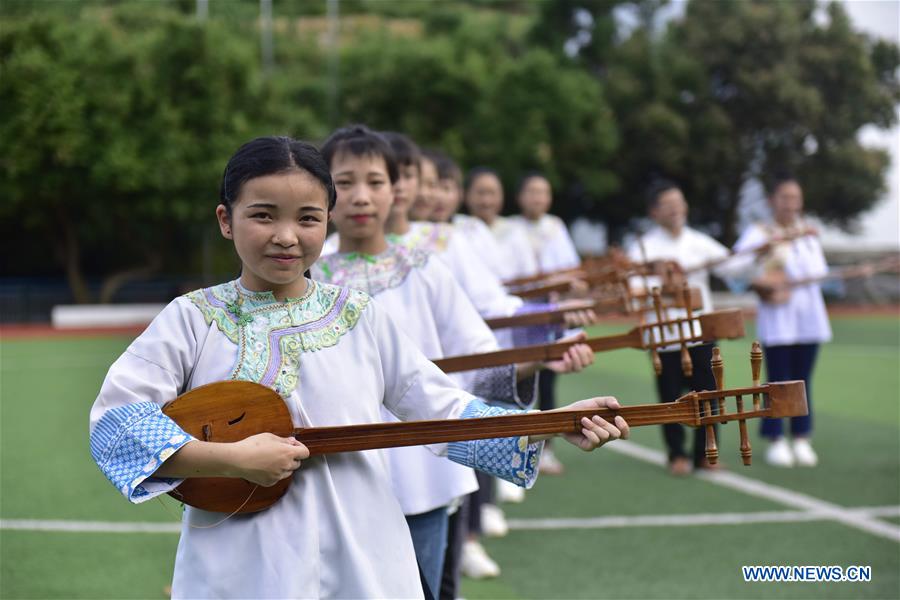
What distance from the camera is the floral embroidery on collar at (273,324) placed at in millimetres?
2309

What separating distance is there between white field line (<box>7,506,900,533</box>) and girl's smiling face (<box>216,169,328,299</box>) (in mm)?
3516

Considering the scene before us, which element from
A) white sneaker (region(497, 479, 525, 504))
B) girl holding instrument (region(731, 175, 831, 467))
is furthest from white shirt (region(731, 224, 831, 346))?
white sneaker (region(497, 479, 525, 504))

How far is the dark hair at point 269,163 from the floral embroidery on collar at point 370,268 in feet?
3.18

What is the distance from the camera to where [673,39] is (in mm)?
27906

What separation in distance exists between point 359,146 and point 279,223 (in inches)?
40.1

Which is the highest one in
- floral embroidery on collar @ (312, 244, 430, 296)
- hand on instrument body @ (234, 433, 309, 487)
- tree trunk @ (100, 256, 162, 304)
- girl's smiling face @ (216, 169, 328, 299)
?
girl's smiling face @ (216, 169, 328, 299)

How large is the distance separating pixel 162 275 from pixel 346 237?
23.8 meters

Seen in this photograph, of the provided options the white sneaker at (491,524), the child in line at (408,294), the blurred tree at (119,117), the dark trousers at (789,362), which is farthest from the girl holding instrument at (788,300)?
the blurred tree at (119,117)

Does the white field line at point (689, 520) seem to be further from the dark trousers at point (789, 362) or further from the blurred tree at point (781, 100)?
the blurred tree at point (781, 100)

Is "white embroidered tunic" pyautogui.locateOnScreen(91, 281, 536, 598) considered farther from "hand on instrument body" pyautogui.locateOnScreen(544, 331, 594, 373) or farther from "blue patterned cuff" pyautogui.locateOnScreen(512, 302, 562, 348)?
"blue patterned cuff" pyautogui.locateOnScreen(512, 302, 562, 348)

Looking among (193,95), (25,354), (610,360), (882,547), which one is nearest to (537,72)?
(193,95)

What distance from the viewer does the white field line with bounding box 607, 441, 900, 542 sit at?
527 centimetres

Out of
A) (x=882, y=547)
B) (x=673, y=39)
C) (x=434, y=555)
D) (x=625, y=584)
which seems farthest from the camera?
(x=673, y=39)

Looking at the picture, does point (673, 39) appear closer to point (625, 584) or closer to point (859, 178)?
point (859, 178)
